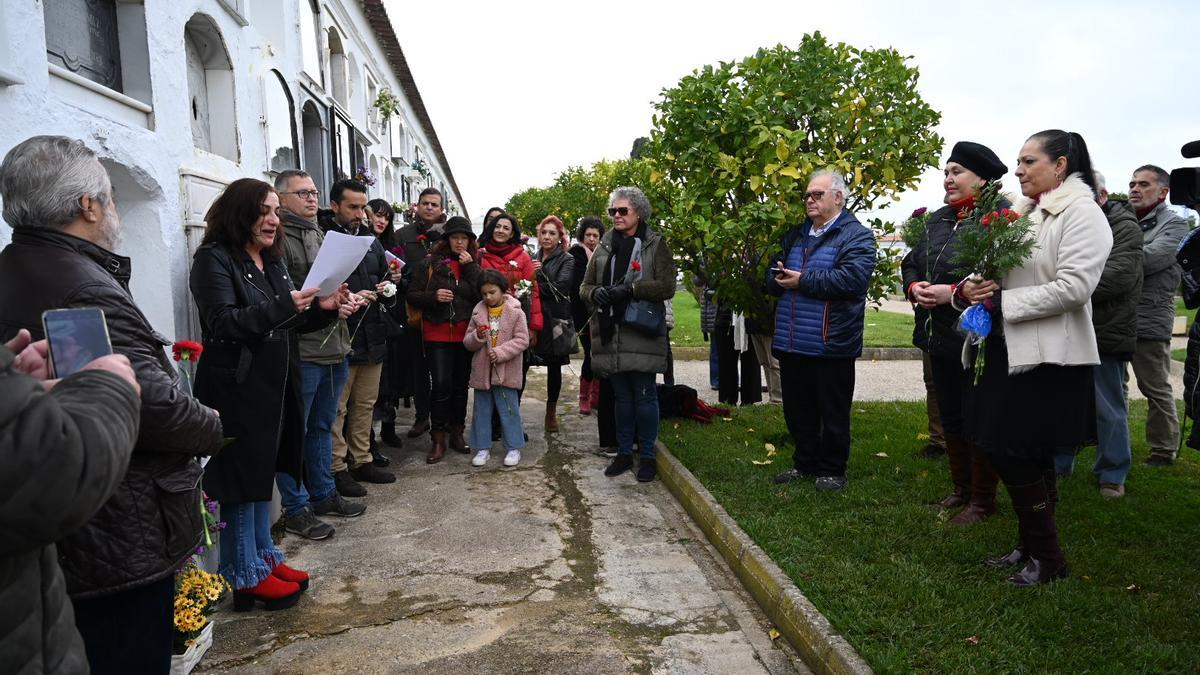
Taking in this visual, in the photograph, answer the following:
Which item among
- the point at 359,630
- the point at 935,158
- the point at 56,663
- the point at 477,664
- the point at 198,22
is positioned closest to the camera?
the point at 56,663

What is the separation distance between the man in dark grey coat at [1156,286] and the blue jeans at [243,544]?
5.72 m

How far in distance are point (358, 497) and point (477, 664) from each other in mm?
2594

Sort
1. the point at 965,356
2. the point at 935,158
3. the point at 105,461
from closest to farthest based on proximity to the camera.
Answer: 1. the point at 105,461
2. the point at 965,356
3. the point at 935,158

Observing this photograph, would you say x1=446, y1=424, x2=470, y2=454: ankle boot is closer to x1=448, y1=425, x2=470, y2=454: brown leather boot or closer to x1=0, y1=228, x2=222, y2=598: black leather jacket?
x1=448, y1=425, x2=470, y2=454: brown leather boot

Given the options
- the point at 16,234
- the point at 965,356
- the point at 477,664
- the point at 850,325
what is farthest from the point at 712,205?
the point at 16,234

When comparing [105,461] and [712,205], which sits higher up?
[712,205]

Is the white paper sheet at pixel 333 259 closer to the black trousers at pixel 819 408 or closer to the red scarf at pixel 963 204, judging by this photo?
the black trousers at pixel 819 408

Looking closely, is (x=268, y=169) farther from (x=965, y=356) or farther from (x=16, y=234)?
(x=965, y=356)

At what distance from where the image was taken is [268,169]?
19.4ft

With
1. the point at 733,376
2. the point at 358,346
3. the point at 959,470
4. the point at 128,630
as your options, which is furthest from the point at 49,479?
the point at 733,376

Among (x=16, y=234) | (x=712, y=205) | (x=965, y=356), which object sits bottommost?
(x=965, y=356)

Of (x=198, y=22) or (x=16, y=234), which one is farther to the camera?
(x=198, y=22)

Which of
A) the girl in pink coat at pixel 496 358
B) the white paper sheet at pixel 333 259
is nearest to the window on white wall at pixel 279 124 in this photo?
the girl in pink coat at pixel 496 358

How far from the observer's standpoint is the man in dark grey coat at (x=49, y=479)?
1.27 meters
